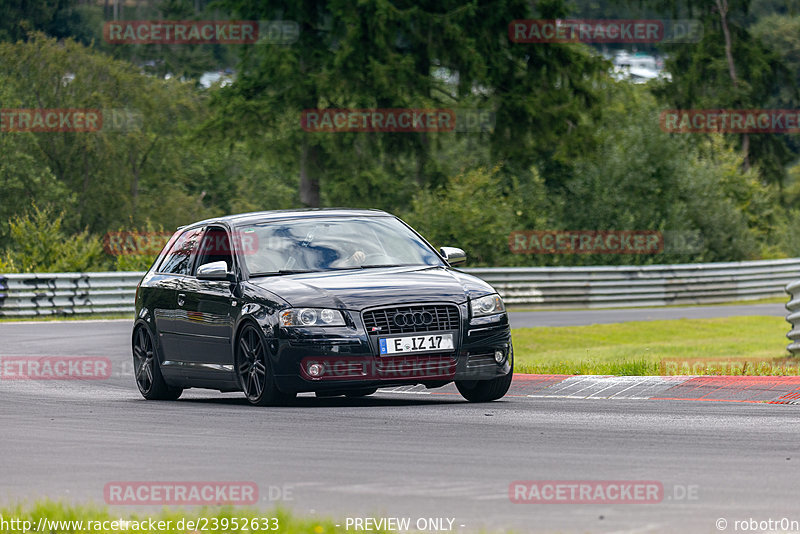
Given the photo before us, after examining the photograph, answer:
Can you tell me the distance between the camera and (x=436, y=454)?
28.1 ft

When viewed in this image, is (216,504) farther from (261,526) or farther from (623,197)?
(623,197)

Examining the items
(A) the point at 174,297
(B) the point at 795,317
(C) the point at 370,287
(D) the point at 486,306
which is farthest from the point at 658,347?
(C) the point at 370,287

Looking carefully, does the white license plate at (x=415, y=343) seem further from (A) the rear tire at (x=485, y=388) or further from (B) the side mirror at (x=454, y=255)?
(B) the side mirror at (x=454, y=255)

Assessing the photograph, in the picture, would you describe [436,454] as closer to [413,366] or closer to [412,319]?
[413,366]

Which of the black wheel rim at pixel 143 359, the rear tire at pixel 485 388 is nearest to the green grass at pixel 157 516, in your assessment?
the rear tire at pixel 485 388

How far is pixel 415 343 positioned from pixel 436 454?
2950mm

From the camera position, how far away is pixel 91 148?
67375 millimetres

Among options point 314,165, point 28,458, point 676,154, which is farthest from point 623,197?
point 28,458

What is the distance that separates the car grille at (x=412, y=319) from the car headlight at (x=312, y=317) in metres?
0.23

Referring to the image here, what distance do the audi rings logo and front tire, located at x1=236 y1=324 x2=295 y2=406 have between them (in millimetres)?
1083

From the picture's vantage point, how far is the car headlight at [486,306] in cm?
1180

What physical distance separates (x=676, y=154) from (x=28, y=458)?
3578 centimetres

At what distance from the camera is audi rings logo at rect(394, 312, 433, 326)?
11469mm

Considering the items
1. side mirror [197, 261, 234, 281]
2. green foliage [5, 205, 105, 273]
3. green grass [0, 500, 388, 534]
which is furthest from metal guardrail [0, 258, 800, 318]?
green grass [0, 500, 388, 534]
